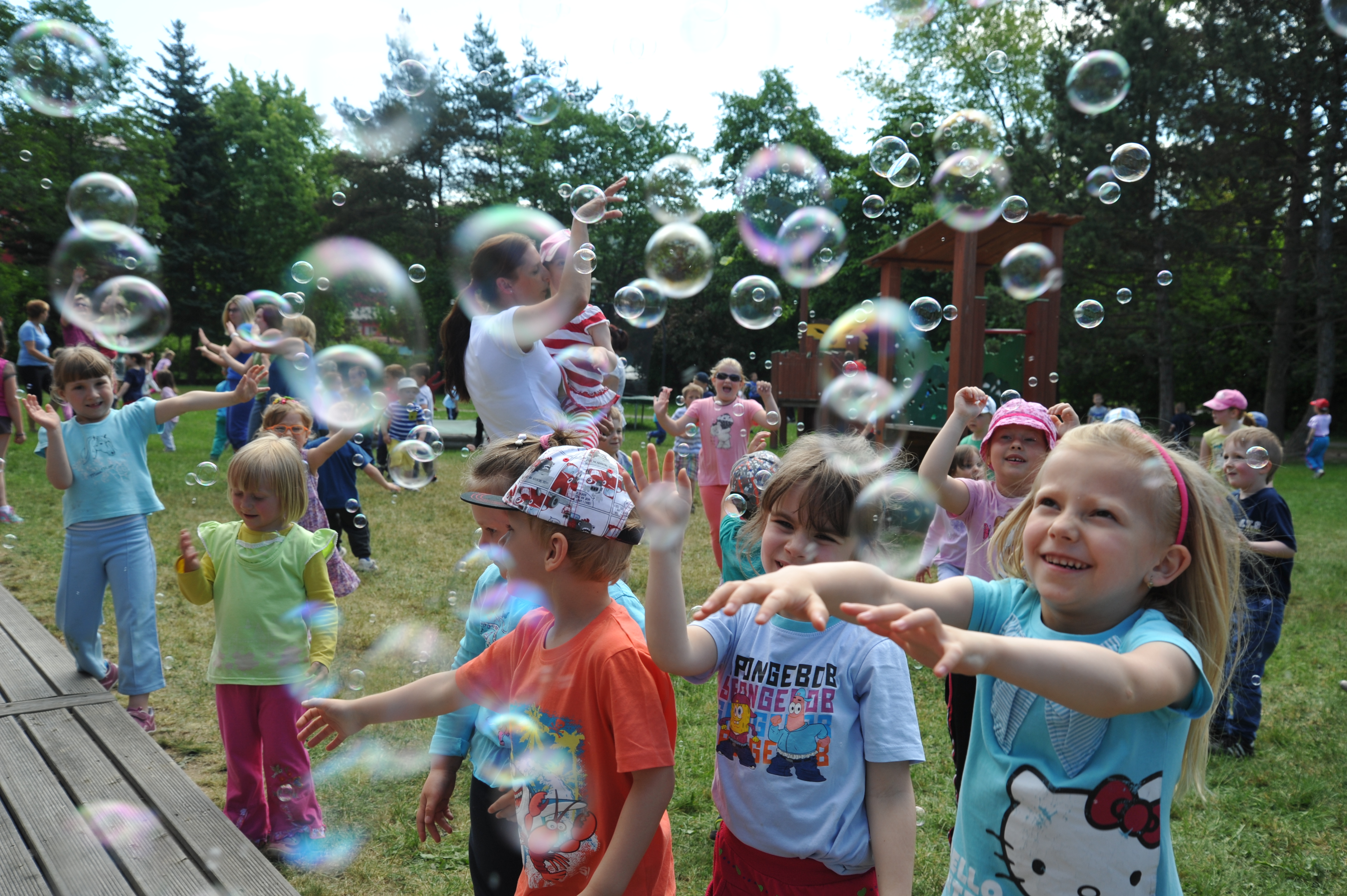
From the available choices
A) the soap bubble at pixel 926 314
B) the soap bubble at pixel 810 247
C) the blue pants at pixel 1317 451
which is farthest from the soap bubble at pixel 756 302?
the blue pants at pixel 1317 451

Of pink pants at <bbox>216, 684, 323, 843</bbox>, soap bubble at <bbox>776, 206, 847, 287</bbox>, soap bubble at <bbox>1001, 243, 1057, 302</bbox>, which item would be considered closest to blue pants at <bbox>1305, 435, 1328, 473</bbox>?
soap bubble at <bbox>1001, 243, 1057, 302</bbox>

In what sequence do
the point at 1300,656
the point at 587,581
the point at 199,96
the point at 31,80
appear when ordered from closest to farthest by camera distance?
the point at 587,581 < the point at 1300,656 < the point at 31,80 < the point at 199,96

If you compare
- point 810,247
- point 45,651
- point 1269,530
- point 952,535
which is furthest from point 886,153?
point 45,651

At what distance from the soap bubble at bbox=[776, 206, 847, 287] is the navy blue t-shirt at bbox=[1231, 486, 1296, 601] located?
2.36 metres

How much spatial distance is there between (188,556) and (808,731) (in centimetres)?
230

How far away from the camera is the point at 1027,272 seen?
5.81m

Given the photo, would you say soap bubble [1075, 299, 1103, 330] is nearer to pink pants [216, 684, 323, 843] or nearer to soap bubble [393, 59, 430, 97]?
soap bubble [393, 59, 430, 97]

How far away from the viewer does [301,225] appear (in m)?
39.5

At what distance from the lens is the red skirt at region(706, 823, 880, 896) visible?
1694mm

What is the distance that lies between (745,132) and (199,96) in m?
25.1

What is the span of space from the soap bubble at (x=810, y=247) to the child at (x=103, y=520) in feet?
9.83

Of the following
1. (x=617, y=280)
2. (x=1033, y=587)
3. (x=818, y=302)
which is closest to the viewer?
(x=1033, y=587)

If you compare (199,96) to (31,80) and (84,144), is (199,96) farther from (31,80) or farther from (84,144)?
(31,80)

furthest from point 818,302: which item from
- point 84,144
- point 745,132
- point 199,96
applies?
point 199,96
